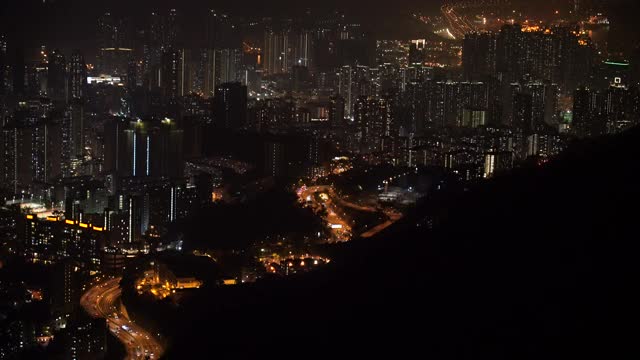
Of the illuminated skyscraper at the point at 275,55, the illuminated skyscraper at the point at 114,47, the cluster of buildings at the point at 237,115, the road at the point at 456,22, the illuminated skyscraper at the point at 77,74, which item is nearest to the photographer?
the cluster of buildings at the point at 237,115

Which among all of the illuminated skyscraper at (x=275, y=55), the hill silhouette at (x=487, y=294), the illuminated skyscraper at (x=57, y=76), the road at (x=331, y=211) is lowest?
the road at (x=331, y=211)

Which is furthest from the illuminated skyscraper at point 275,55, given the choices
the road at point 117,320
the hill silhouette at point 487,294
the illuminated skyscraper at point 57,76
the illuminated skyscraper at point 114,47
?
the hill silhouette at point 487,294

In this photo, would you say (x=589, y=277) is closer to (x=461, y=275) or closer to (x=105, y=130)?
(x=461, y=275)

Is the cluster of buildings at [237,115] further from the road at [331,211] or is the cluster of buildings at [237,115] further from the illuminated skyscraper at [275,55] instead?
the road at [331,211]

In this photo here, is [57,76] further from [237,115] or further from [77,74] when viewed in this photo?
[237,115]

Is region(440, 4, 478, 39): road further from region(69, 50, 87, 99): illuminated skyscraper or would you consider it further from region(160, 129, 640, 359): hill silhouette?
region(160, 129, 640, 359): hill silhouette

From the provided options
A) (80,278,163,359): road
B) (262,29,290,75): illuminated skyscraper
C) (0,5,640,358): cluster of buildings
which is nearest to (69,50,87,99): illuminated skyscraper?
(0,5,640,358): cluster of buildings
